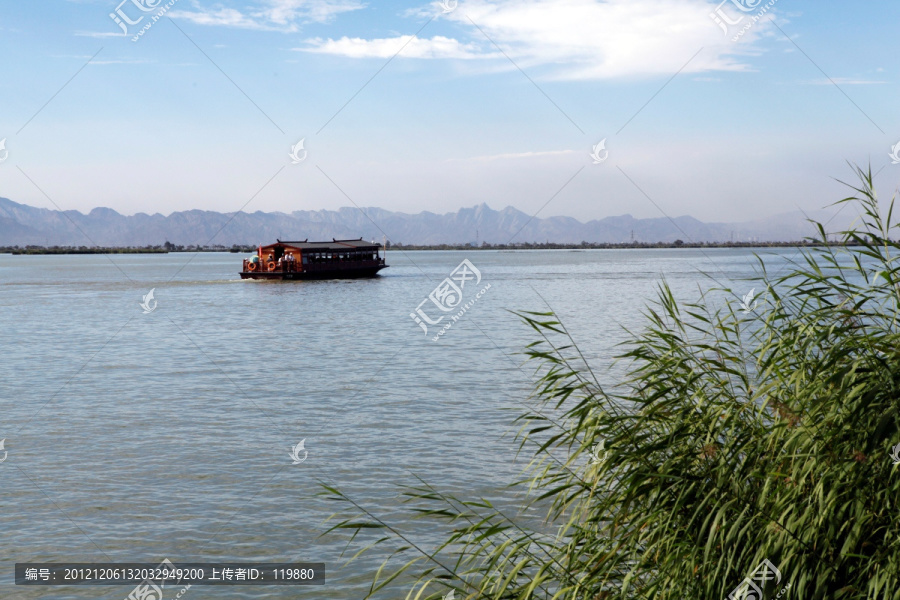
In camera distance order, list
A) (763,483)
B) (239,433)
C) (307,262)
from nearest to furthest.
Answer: (763,483) < (239,433) < (307,262)

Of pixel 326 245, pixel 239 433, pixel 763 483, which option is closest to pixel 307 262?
pixel 326 245

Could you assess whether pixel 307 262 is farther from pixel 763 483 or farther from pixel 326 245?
pixel 763 483

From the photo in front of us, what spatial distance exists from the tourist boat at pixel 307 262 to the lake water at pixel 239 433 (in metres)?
43.4

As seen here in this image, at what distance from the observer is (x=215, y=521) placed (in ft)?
39.5

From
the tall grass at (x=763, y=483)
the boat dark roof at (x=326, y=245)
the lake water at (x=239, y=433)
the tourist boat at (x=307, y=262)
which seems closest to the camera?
the tall grass at (x=763, y=483)

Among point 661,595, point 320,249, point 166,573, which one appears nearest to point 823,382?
point 661,595

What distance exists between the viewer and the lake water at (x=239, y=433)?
37.0 ft

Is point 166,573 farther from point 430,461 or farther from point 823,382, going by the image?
point 823,382

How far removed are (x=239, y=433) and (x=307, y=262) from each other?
69763 mm

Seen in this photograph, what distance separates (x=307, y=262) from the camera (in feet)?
284

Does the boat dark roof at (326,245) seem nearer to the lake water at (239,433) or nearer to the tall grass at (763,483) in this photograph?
the lake water at (239,433)

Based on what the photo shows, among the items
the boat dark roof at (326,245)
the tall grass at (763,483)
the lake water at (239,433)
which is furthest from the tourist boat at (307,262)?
the tall grass at (763,483)

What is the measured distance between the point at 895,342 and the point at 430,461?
376 inches

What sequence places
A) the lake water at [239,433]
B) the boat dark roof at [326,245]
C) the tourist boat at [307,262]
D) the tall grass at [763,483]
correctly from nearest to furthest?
the tall grass at [763,483] → the lake water at [239,433] → the tourist boat at [307,262] → the boat dark roof at [326,245]
